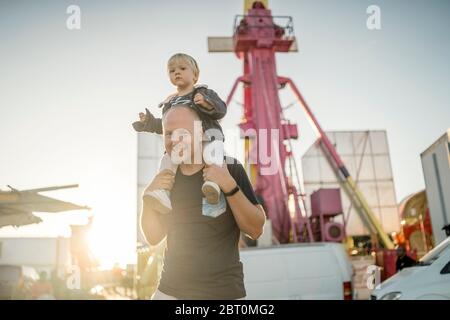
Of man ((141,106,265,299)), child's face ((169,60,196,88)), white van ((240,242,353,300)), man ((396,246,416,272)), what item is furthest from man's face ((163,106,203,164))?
man ((396,246,416,272))

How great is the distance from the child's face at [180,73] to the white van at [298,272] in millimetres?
4004

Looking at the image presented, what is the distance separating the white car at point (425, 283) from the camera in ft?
10.8

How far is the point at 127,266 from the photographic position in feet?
42.4

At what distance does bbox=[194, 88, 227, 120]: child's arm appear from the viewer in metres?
1.16

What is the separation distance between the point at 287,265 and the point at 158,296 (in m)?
4.09

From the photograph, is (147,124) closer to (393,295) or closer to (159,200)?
(159,200)

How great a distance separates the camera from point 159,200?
111 cm

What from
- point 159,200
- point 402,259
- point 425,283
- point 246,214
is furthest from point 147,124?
point 402,259

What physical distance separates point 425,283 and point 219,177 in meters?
3.29

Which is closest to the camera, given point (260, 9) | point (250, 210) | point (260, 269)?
point (250, 210)

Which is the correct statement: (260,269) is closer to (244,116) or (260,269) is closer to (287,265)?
(287,265)
